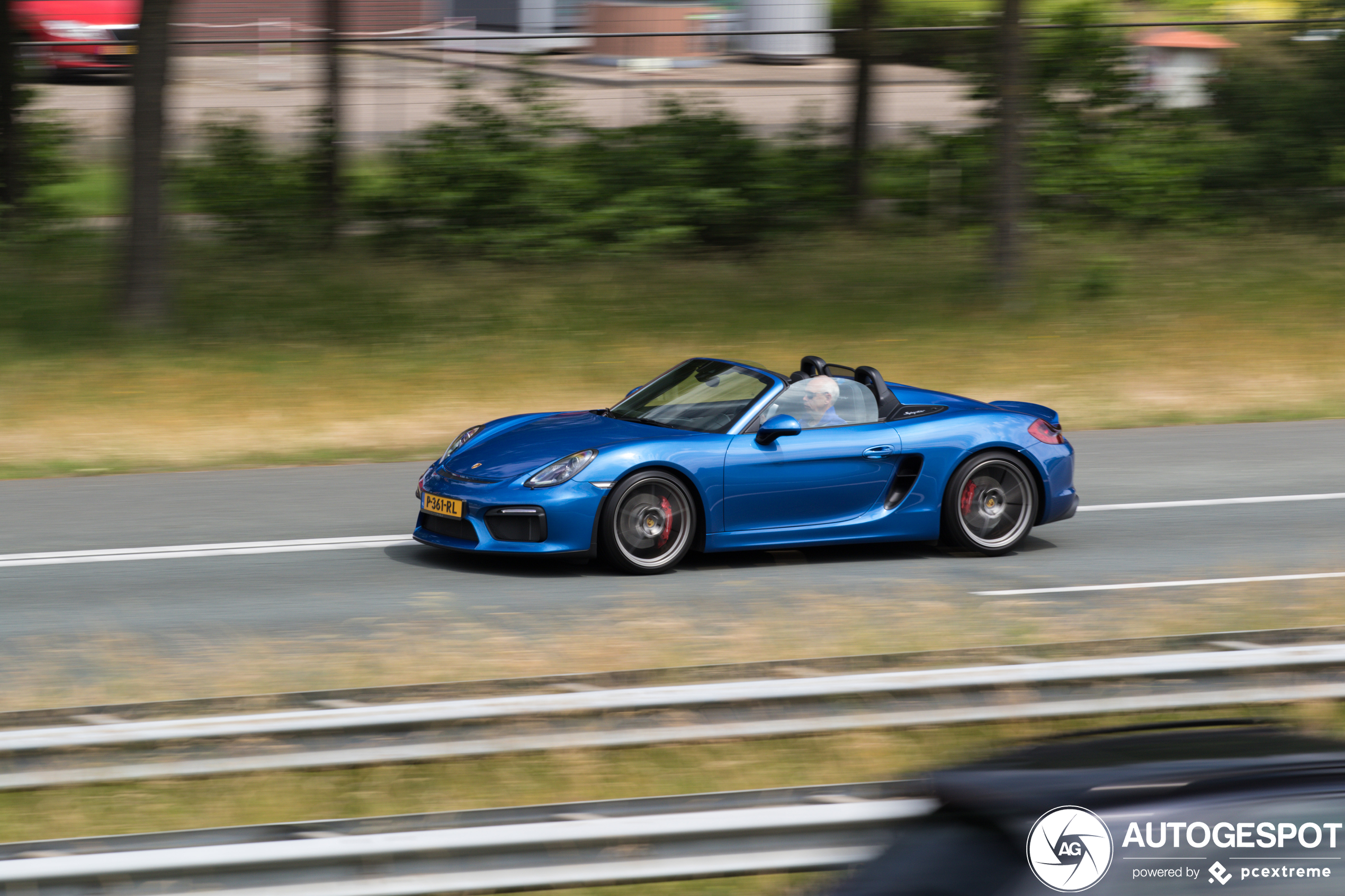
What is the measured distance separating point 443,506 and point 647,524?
118 centimetres

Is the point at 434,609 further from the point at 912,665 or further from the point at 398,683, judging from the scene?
the point at 912,665

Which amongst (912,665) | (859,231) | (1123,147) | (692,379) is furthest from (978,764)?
(1123,147)

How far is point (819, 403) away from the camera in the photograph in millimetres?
9164

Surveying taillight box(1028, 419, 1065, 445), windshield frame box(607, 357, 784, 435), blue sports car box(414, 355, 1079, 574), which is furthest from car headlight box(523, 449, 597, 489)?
taillight box(1028, 419, 1065, 445)

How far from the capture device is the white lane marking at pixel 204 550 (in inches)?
368

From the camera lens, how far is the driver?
9.13 metres

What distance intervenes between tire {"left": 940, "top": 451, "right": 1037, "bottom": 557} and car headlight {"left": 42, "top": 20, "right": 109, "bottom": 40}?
18.6 meters

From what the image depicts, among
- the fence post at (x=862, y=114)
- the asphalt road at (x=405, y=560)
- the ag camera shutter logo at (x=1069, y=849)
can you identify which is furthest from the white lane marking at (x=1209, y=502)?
the fence post at (x=862, y=114)

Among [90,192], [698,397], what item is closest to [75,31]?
[90,192]

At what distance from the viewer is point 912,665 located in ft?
20.6

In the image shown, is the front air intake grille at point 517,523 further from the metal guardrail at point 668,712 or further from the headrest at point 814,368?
the metal guardrail at point 668,712

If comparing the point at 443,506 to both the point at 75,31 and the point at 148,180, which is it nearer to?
the point at 148,180

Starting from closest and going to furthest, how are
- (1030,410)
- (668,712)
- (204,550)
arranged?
(668,712) < (204,550) < (1030,410)
